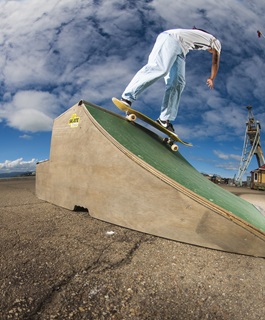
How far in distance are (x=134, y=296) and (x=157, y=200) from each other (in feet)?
2.52

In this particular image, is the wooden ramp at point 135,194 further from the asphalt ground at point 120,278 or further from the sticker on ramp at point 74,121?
the asphalt ground at point 120,278

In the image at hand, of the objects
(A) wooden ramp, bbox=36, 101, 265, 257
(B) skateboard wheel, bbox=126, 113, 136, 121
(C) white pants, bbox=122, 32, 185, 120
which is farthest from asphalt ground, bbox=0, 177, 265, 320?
(C) white pants, bbox=122, 32, 185, 120

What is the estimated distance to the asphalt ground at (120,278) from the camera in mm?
872

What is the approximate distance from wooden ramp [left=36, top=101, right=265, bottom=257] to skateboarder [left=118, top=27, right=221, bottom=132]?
2.84ft

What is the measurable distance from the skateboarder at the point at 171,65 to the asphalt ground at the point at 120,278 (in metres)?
2.24

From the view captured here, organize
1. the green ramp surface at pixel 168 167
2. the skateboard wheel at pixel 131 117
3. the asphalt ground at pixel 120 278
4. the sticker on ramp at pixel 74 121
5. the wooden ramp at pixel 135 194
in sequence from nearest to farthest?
the asphalt ground at pixel 120 278
the wooden ramp at pixel 135 194
the green ramp surface at pixel 168 167
the sticker on ramp at pixel 74 121
the skateboard wheel at pixel 131 117

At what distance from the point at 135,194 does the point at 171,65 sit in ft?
7.77

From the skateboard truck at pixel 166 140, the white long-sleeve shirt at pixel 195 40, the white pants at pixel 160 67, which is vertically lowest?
the skateboard truck at pixel 166 140

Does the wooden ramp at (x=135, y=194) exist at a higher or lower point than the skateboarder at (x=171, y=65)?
lower

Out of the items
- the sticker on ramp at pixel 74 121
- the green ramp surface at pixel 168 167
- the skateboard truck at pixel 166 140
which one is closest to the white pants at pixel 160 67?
the skateboard truck at pixel 166 140

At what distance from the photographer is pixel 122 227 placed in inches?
73.8

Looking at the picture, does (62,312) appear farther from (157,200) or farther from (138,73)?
(138,73)

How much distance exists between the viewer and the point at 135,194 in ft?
5.77

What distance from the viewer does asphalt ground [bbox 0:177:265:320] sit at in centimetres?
87
